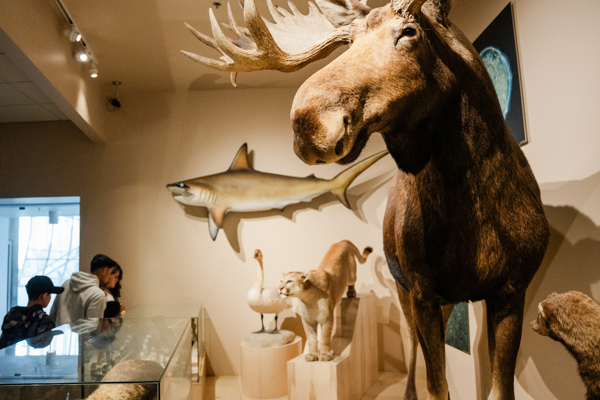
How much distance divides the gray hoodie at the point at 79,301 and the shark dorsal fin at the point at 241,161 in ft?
6.13

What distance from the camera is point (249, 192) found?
174 inches

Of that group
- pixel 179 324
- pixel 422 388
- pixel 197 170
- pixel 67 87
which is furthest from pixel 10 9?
pixel 422 388

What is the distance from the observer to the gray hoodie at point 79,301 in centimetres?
296

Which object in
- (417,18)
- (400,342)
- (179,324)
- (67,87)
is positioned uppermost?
(67,87)

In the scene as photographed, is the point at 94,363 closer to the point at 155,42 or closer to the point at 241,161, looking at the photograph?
the point at 155,42

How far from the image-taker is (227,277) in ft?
14.6

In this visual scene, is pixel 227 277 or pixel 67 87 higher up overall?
pixel 67 87

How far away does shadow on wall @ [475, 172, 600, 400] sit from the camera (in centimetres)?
150

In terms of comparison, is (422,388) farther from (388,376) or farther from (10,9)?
(10,9)

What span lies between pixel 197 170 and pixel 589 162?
3785mm

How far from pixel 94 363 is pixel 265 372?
2.29 m

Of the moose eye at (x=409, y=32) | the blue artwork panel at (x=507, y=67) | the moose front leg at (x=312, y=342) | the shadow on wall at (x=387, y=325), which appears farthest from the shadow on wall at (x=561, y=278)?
the shadow on wall at (x=387, y=325)

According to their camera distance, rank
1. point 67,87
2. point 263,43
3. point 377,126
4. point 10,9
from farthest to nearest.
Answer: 1. point 67,87
2. point 10,9
3. point 263,43
4. point 377,126

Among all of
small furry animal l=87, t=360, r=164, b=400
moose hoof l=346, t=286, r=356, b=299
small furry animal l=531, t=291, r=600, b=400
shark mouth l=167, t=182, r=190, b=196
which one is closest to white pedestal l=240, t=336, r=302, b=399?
moose hoof l=346, t=286, r=356, b=299
